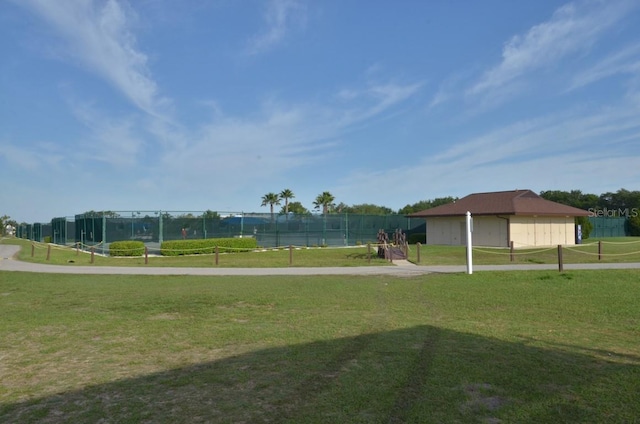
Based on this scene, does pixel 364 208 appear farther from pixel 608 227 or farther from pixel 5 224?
pixel 5 224

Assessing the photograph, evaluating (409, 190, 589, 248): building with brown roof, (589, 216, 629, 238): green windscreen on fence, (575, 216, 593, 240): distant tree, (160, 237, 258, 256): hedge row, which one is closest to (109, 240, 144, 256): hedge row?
(160, 237, 258, 256): hedge row

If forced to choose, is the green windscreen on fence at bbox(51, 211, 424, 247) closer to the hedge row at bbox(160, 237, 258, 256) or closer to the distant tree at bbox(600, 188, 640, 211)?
the hedge row at bbox(160, 237, 258, 256)

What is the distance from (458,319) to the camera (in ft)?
27.1

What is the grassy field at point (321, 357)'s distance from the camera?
412 cm

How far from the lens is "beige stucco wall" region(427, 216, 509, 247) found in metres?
32.5

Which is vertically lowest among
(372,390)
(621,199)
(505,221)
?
(372,390)

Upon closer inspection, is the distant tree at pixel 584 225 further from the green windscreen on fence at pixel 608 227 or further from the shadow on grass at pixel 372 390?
the shadow on grass at pixel 372 390

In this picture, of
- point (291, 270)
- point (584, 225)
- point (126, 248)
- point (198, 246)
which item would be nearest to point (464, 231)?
point (584, 225)

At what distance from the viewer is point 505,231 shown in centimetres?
3209

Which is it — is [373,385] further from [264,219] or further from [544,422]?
[264,219]

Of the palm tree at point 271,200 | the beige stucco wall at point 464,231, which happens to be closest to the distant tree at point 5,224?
the palm tree at point 271,200

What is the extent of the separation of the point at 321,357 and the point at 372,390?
4.26ft

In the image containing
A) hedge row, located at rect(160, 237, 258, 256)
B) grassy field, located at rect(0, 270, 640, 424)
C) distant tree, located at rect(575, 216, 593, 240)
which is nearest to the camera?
grassy field, located at rect(0, 270, 640, 424)

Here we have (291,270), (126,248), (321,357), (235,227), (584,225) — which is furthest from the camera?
(584,225)
